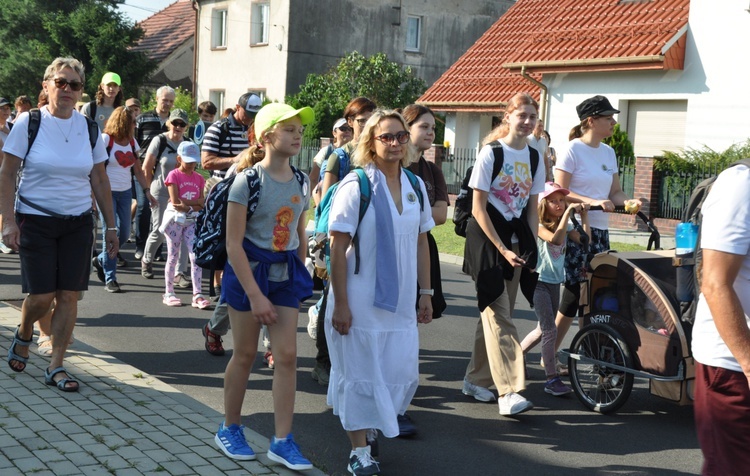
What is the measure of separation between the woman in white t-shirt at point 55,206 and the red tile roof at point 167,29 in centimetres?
3894

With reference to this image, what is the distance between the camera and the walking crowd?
16.2 feet

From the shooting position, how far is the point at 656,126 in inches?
872

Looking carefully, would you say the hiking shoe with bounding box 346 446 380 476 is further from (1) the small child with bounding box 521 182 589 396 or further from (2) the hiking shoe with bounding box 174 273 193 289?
(2) the hiking shoe with bounding box 174 273 193 289

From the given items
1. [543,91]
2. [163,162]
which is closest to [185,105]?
[543,91]

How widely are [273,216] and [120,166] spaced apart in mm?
6037

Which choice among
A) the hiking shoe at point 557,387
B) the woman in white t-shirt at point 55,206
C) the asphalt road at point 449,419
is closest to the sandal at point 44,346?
the asphalt road at point 449,419

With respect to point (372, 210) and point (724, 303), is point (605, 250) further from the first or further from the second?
point (724, 303)

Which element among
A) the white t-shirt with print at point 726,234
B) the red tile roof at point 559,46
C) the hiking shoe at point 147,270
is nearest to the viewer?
the white t-shirt with print at point 726,234

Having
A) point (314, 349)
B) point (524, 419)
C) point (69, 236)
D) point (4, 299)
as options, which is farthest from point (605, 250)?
point (4, 299)

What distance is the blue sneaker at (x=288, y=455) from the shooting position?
4859 millimetres

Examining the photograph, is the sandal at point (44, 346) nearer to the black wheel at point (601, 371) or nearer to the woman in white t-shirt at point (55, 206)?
the woman in white t-shirt at point (55, 206)

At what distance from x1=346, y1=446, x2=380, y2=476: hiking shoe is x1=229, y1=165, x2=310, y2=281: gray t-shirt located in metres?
0.96

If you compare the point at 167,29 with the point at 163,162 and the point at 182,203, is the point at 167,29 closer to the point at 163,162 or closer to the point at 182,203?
the point at 163,162

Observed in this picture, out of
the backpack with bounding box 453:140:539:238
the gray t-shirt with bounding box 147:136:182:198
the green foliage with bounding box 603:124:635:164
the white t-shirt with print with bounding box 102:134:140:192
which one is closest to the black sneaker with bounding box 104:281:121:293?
the white t-shirt with print with bounding box 102:134:140:192
